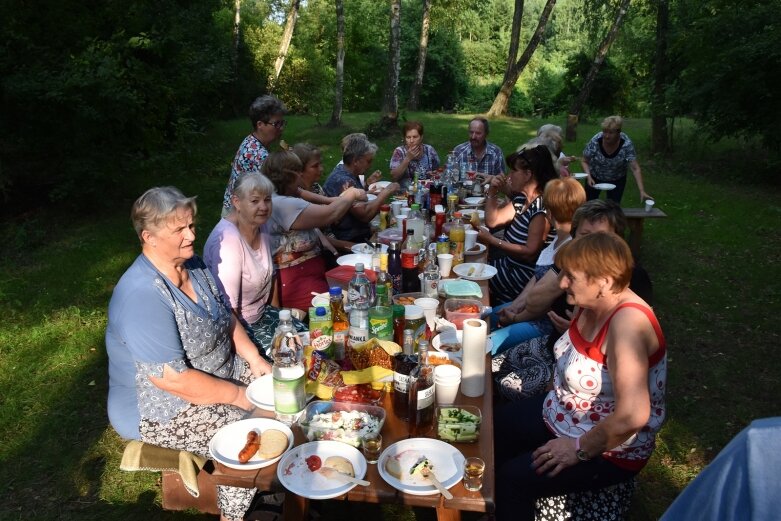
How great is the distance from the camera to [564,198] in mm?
3557

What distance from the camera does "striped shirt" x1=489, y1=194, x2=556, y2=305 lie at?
4230mm

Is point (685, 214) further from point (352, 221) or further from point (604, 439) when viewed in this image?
point (604, 439)

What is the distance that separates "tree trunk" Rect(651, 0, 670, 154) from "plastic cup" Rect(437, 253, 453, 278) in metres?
10.6

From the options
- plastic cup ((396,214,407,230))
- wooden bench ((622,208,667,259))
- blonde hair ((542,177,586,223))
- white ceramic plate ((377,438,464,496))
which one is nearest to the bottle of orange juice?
plastic cup ((396,214,407,230))

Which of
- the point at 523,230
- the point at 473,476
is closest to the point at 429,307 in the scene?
the point at 473,476

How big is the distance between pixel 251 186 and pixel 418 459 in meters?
2.06

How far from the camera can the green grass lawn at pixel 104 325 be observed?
330cm

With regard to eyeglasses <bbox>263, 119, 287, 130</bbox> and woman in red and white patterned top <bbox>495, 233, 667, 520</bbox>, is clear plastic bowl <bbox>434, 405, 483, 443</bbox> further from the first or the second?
eyeglasses <bbox>263, 119, 287, 130</bbox>

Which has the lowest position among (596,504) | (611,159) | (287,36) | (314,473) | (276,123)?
(596,504)

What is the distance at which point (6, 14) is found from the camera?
6828 mm

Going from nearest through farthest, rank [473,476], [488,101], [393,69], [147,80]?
[473,476] < [147,80] < [393,69] < [488,101]

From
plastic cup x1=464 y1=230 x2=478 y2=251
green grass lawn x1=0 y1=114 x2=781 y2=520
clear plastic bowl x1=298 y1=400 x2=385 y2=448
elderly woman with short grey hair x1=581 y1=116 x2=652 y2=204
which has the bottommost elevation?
green grass lawn x1=0 y1=114 x2=781 y2=520

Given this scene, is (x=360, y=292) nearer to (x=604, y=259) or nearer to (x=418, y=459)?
(x=418, y=459)

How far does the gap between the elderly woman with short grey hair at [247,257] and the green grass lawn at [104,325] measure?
109 cm
